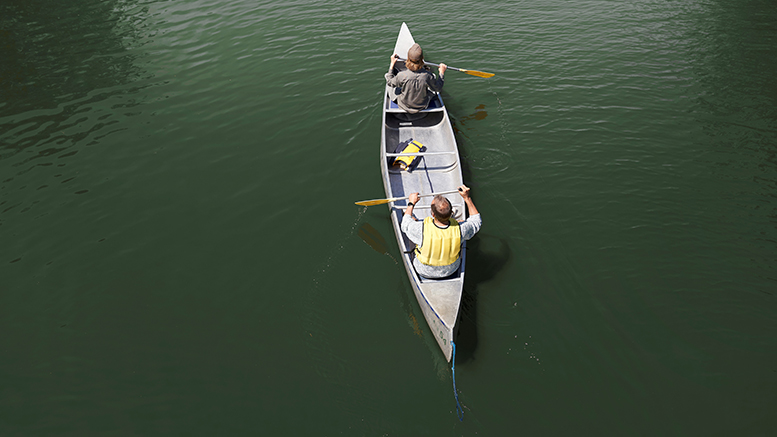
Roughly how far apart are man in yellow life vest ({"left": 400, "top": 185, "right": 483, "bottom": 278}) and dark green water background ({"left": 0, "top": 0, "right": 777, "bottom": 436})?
0.89m

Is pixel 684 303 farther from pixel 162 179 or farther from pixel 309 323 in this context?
pixel 162 179

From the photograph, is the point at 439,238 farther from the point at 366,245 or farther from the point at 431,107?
the point at 431,107

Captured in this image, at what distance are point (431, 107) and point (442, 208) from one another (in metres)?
5.51

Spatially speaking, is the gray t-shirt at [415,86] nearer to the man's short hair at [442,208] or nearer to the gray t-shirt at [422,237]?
the gray t-shirt at [422,237]

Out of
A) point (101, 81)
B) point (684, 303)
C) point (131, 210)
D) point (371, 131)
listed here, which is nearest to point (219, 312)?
point (131, 210)

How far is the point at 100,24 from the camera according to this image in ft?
54.5

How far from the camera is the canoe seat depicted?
34.0 ft

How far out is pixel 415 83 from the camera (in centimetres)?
986

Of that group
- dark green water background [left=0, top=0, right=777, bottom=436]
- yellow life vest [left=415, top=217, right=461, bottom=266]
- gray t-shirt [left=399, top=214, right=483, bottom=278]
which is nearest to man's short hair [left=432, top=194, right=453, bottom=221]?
yellow life vest [left=415, top=217, right=461, bottom=266]

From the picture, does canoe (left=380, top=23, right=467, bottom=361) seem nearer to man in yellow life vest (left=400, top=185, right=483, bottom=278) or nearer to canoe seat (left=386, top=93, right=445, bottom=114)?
canoe seat (left=386, top=93, right=445, bottom=114)

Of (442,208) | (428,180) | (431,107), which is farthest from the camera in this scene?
(431,107)

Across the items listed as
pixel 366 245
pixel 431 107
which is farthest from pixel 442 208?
pixel 431 107

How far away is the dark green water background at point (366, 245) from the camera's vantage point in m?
5.68

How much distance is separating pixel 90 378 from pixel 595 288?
8.18 metres
